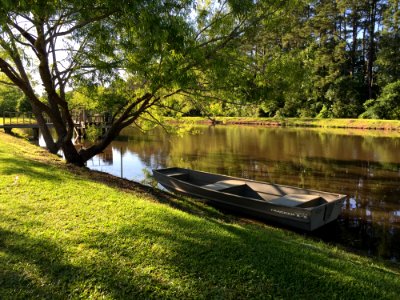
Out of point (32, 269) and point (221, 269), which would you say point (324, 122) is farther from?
point (32, 269)

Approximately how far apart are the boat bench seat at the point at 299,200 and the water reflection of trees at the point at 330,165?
106 cm

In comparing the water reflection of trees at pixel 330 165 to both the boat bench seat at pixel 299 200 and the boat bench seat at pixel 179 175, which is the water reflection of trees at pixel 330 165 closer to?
the boat bench seat at pixel 299 200

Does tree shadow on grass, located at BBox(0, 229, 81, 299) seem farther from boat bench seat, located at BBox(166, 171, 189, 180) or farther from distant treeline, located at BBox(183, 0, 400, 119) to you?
distant treeline, located at BBox(183, 0, 400, 119)

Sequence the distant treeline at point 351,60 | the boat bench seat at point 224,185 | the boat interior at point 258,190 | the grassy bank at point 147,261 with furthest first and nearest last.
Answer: the distant treeline at point 351,60
the boat bench seat at point 224,185
the boat interior at point 258,190
the grassy bank at point 147,261

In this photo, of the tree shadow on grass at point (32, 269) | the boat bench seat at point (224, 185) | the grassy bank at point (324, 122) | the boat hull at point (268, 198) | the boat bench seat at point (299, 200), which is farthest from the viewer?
the grassy bank at point (324, 122)

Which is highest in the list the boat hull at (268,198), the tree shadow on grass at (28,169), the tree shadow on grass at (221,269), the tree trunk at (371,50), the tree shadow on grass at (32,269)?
the tree trunk at (371,50)

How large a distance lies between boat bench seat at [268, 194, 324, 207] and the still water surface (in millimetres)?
815

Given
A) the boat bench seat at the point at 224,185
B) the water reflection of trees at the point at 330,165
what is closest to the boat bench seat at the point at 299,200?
the water reflection of trees at the point at 330,165

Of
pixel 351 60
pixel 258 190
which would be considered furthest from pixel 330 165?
pixel 351 60

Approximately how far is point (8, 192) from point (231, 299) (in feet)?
16.3

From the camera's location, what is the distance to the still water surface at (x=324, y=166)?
393 inches

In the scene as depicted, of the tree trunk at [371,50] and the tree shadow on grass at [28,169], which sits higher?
the tree trunk at [371,50]

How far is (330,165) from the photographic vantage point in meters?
20.4

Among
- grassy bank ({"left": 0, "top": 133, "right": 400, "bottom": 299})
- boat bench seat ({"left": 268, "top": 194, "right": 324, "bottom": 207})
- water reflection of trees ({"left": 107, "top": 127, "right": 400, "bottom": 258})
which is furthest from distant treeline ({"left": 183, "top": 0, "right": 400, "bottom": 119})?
grassy bank ({"left": 0, "top": 133, "right": 400, "bottom": 299})
